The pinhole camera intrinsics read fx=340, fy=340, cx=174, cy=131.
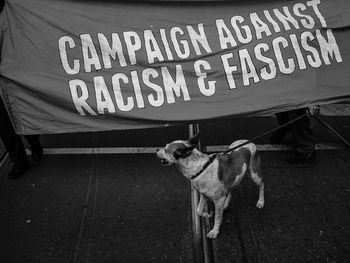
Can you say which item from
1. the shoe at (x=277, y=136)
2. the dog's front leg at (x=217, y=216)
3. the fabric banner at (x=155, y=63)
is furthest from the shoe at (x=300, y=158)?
the fabric banner at (x=155, y=63)

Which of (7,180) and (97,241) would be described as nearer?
(97,241)

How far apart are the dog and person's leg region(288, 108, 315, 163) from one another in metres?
1.25

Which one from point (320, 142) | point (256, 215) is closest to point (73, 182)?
point (256, 215)

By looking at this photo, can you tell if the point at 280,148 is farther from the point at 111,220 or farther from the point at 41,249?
the point at 41,249

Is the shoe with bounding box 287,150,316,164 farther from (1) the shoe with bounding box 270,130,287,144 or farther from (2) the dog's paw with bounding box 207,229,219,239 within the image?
(2) the dog's paw with bounding box 207,229,219,239

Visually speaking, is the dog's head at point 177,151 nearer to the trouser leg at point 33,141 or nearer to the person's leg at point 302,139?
the person's leg at point 302,139

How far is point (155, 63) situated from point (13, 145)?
2833mm

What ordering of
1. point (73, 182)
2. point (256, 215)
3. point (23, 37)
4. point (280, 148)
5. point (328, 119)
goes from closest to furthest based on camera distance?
point (23, 37), point (256, 215), point (73, 182), point (280, 148), point (328, 119)

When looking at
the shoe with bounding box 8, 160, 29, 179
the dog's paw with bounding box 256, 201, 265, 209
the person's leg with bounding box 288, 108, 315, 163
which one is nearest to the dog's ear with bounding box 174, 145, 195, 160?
the dog's paw with bounding box 256, 201, 265, 209

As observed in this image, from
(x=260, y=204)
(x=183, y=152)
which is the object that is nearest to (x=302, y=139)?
(x=260, y=204)

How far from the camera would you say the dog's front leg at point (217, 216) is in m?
3.84

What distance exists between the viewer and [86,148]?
5.85m

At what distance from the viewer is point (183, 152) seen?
11.3 feet

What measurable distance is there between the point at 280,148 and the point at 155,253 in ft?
9.15
